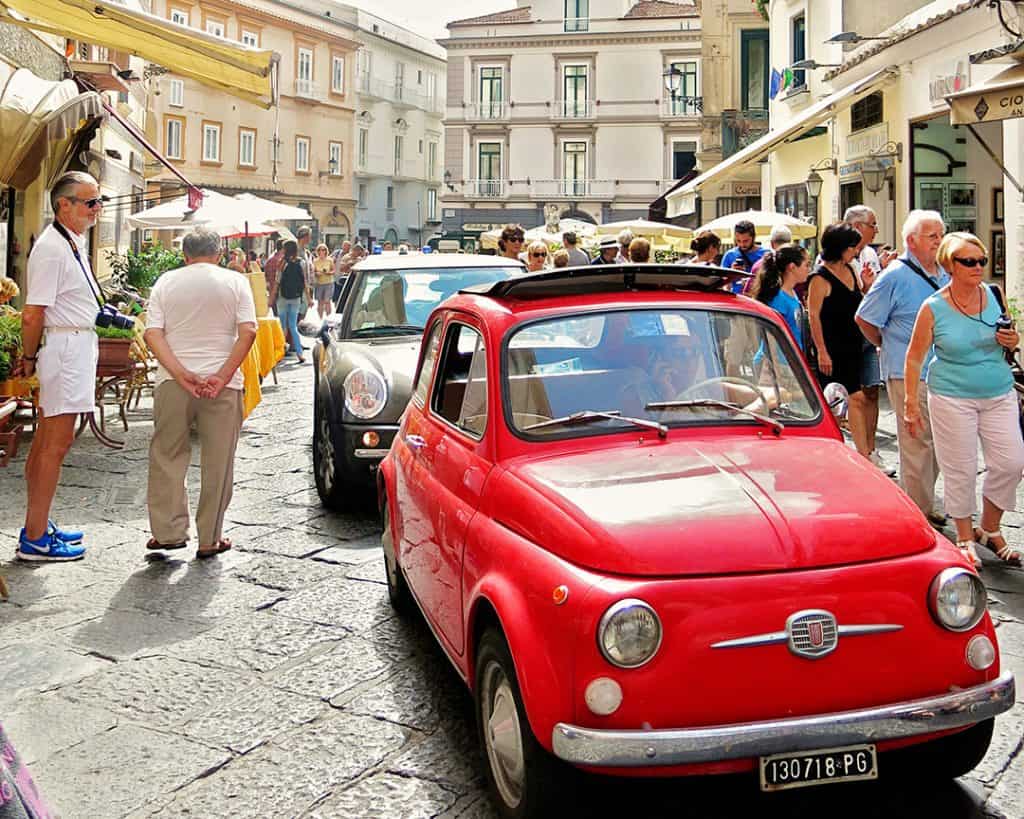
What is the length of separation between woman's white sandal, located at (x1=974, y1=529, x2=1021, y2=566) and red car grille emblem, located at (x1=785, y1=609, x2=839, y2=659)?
11.6 ft

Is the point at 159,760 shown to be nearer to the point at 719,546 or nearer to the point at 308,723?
the point at 308,723

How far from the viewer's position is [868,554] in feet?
10.5

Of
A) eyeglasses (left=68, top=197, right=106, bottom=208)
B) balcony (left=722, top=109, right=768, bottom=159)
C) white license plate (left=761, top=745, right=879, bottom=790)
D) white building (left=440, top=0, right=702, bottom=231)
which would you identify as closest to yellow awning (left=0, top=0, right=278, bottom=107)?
eyeglasses (left=68, top=197, right=106, bottom=208)

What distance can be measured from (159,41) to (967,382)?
585cm

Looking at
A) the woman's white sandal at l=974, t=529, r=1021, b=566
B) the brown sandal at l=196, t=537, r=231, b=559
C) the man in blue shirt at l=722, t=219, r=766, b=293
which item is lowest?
the brown sandal at l=196, t=537, r=231, b=559

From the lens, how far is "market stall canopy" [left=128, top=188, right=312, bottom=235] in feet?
57.7

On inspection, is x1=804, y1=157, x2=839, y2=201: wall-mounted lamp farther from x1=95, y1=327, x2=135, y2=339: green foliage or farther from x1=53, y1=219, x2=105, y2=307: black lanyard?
x1=53, y1=219, x2=105, y2=307: black lanyard

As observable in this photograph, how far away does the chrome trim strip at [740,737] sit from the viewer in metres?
2.93

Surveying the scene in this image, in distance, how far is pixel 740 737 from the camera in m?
2.95

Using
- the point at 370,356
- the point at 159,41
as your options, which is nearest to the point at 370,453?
the point at 370,356

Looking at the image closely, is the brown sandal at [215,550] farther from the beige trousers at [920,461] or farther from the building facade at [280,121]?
the building facade at [280,121]

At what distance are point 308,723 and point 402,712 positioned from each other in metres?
0.32

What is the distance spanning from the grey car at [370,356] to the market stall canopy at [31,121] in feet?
11.2

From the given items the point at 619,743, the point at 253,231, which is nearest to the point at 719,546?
the point at 619,743
